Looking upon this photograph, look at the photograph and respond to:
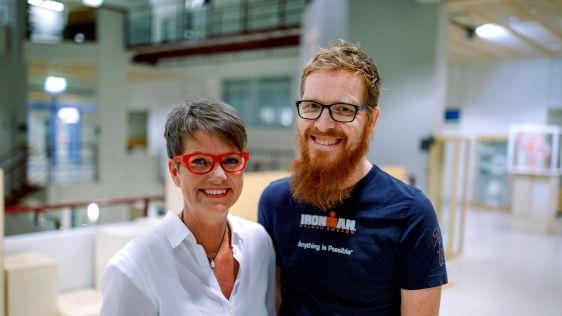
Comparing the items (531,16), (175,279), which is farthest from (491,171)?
(175,279)

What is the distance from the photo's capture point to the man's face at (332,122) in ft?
4.37

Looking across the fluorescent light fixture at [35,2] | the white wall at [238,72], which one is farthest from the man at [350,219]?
the white wall at [238,72]

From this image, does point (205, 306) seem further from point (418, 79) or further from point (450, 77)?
point (450, 77)

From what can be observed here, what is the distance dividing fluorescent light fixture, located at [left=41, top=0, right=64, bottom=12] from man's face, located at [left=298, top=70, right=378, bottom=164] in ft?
14.4

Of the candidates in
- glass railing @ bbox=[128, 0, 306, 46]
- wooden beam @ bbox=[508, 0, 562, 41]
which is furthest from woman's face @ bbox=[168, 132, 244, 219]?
glass railing @ bbox=[128, 0, 306, 46]

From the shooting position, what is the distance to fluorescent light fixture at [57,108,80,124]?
11508mm

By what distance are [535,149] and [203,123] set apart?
3824 millimetres

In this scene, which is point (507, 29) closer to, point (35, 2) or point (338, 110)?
point (338, 110)

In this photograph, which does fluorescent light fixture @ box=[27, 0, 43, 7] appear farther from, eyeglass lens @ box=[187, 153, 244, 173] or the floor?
the floor

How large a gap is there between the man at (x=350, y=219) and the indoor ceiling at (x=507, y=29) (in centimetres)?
258

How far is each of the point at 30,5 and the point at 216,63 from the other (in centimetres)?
750

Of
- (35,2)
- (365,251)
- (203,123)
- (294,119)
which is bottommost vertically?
(365,251)

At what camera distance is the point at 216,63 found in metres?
12.1

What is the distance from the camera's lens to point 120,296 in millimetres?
1144
